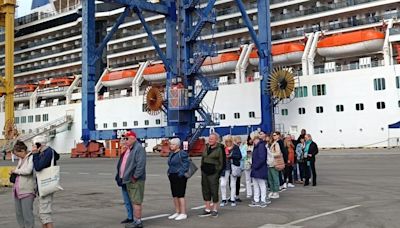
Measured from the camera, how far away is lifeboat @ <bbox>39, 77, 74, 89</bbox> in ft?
178

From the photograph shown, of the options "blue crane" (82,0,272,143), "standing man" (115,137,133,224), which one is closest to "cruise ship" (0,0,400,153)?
"blue crane" (82,0,272,143)

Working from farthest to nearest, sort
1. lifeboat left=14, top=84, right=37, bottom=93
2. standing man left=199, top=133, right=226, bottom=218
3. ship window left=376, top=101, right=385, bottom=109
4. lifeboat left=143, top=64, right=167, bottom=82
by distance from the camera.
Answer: lifeboat left=14, top=84, right=37, bottom=93, lifeboat left=143, top=64, right=167, bottom=82, ship window left=376, top=101, right=385, bottom=109, standing man left=199, top=133, right=226, bottom=218

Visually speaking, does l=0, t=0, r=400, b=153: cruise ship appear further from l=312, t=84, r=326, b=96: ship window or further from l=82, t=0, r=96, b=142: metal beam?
l=82, t=0, r=96, b=142: metal beam

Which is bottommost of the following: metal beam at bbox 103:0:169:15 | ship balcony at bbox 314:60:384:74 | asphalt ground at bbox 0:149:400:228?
asphalt ground at bbox 0:149:400:228

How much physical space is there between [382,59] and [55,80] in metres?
35.6

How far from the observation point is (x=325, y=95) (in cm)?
3366

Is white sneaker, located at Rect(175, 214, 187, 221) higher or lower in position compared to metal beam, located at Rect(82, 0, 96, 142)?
lower

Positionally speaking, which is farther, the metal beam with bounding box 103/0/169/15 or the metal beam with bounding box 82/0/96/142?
the metal beam with bounding box 103/0/169/15

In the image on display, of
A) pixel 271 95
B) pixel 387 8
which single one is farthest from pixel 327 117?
pixel 387 8

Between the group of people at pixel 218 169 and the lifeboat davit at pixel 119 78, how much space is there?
117 ft

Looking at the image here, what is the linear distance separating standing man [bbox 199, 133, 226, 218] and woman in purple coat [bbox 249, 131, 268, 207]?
1.16 meters

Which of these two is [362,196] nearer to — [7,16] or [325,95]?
[325,95]

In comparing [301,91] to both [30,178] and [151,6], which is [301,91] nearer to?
[151,6]

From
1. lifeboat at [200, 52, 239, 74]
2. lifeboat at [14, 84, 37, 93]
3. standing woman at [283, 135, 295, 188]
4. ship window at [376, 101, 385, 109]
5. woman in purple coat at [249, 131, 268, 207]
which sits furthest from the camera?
lifeboat at [14, 84, 37, 93]
